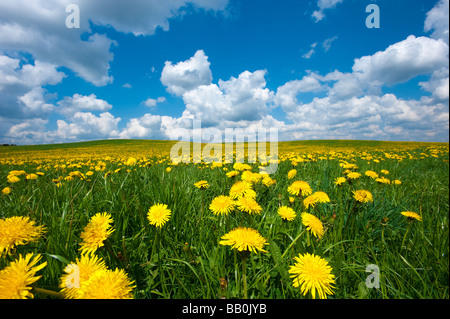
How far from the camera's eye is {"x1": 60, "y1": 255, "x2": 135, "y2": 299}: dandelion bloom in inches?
29.7

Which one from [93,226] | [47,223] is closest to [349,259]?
[93,226]

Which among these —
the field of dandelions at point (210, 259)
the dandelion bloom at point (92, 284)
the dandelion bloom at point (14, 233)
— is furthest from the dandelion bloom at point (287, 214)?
the dandelion bloom at point (14, 233)

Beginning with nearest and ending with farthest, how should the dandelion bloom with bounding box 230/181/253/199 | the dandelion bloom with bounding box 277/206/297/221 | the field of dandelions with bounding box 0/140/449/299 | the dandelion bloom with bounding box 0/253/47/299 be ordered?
the dandelion bloom with bounding box 0/253/47/299 → the field of dandelions with bounding box 0/140/449/299 → the dandelion bloom with bounding box 277/206/297/221 → the dandelion bloom with bounding box 230/181/253/199

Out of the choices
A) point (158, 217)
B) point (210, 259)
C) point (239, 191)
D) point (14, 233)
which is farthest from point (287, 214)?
point (14, 233)

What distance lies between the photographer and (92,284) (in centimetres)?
75

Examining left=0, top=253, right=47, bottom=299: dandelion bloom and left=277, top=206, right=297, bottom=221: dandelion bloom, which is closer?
left=0, top=253, right=47, bottom=299: dandelion bloom

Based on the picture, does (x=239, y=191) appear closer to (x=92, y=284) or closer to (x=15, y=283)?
(x=92, y=284)

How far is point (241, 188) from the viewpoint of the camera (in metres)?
1.75

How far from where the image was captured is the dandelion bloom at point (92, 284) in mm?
755

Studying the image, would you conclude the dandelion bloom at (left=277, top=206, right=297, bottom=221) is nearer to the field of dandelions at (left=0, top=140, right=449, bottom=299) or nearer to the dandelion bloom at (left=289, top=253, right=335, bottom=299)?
the field of dandelions at (left=0, top=140, right=449, bottom=299)

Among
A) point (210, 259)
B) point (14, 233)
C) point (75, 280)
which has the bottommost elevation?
point (210, 259)

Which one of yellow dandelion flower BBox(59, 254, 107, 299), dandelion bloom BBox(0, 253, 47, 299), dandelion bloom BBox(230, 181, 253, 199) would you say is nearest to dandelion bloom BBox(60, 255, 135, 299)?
yellow dandelion flower BBox(59, 254, 107, 299)

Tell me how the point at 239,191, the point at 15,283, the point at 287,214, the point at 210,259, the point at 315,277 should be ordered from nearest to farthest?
the point at 15,283 → the point at 315,277 → the point at 210,259 → the point at 287,214 → the point at 239,191
